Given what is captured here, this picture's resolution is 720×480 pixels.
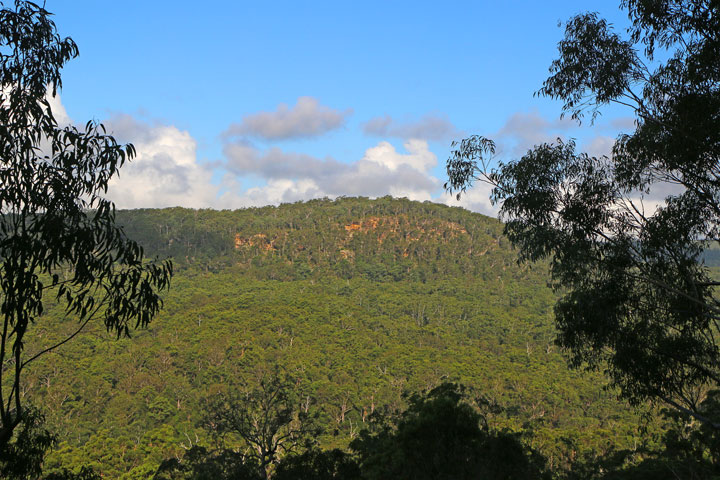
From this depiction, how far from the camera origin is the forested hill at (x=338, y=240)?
101m

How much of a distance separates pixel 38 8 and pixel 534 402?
151 feet

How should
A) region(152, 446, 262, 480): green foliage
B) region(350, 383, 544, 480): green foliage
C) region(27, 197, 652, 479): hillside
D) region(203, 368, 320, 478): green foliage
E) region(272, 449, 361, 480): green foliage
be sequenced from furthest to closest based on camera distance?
1. region(27, 197, 652, 479): hillside
2. region(203, 368, 320, 478): green foliage
3. region(152, 446, 262, 480): green foliage
4. region(272, 449, 361, 480): green foliage
5. region(350, 383, 544, 480): green foliage

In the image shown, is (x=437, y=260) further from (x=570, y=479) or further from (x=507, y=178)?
(x=507, y=178)

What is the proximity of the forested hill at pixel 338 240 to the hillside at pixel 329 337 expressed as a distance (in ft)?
1.22

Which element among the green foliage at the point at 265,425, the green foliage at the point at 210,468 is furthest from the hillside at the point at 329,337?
the green foliage at the point at 210,468

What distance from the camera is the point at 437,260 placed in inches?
4131

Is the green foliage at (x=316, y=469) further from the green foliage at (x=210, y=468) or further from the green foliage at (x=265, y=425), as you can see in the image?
the green foliage at (x=210, y=468)

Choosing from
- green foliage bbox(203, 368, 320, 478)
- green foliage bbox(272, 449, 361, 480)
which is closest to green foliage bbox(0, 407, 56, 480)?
green foliage bbox(272, 449, 361, 480)

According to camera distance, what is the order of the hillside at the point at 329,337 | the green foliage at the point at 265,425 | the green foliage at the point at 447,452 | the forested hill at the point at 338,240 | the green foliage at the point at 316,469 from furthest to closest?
the forested hill at the point at 338,240 → the hillside at the point at 329,337 → the green foliage at the point at 265,425 → the green foliage at the point at 316,469 → the green foliage at the point at 447,452

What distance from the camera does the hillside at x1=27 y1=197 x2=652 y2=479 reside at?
40.7 meters

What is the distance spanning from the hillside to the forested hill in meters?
0.37

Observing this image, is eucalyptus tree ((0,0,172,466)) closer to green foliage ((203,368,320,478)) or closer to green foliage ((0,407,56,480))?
green foliage ((0,407,56,480))

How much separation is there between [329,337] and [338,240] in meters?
46.3

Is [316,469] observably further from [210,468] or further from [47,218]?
[47,218]
